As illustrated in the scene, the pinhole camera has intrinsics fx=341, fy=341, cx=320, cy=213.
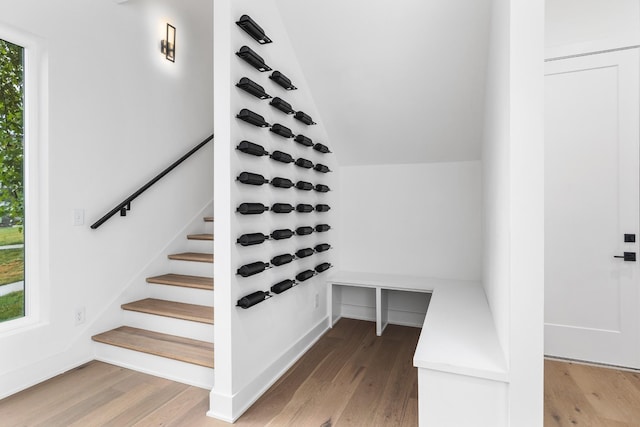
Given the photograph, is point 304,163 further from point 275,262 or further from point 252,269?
point 252,269

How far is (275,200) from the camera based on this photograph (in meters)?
2.34

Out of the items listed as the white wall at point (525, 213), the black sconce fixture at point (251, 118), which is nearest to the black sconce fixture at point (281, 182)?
the black sconce fixture at point (251, 118)

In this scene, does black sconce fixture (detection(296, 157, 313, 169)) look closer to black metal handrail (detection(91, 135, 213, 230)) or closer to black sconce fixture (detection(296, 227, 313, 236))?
black sconce fixture (detection(296, 227, 313, 236))

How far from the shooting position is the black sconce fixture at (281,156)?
2240 millimetres

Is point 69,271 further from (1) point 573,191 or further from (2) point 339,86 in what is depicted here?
(1) point 573,191

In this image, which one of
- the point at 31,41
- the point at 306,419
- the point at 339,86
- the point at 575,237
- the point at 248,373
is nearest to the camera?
the point at 306,419

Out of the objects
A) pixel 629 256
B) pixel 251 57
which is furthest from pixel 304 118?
pixel 629 256

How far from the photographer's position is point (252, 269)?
195cm

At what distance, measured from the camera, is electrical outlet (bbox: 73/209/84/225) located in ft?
7.93

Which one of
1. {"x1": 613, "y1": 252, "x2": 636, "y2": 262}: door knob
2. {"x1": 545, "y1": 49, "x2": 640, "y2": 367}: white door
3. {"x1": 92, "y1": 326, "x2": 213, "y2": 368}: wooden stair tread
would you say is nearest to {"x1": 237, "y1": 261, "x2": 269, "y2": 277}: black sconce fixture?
{"x1": 92, "y1": 326, "x2": 213, "y2": 368}: wooden stair tread

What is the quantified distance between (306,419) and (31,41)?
2.87 metres

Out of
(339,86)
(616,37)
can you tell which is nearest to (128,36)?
(339,86)

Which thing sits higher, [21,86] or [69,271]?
[21,86]

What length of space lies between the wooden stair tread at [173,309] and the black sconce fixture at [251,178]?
1.00m
